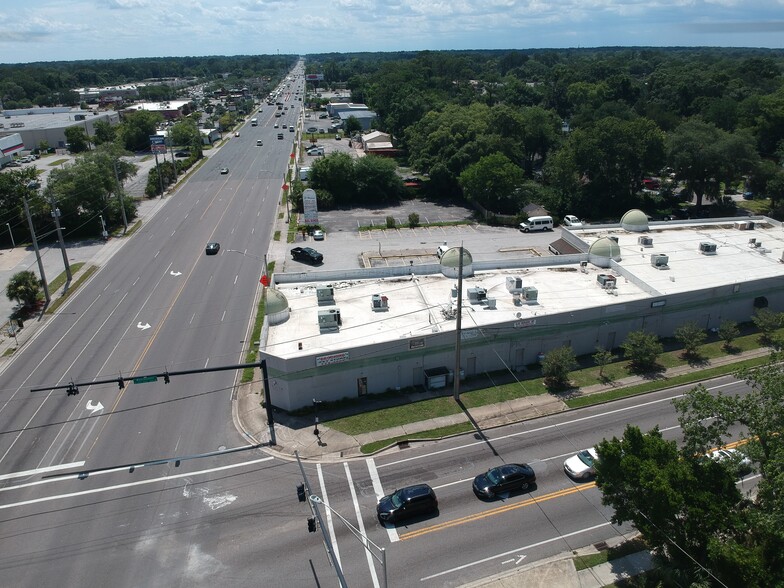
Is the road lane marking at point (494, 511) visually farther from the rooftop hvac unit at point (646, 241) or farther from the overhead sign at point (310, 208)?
the overhead sign at point (310, 208)

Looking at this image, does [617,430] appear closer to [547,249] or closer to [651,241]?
[651,241]

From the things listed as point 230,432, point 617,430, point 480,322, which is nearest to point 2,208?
point 230,432

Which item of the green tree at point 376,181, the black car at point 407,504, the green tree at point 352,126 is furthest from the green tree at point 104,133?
the black car at point 407,504

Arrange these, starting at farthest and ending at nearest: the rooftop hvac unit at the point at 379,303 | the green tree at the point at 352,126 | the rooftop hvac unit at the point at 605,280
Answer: the green tree at the point at 352,126 < the rooftop hvac unit at the point at 605,280 < the rooftop hvac unit at the point at 379,303

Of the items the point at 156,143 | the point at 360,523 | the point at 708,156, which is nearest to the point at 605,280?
the point at 360,523

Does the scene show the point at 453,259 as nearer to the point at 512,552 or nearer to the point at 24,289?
the point at 512,552

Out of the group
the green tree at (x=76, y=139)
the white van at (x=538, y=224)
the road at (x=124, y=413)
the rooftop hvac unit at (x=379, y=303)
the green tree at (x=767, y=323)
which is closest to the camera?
the road at (x=124, y=413)
